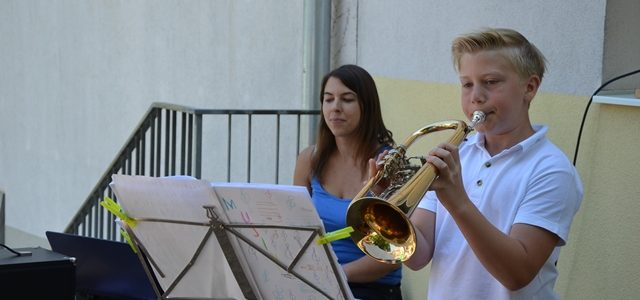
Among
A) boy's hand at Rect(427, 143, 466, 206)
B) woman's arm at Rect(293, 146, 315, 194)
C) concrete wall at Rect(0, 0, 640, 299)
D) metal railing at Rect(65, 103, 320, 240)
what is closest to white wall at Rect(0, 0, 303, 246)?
concrete wall at Rect(0, 0, 640, 299)

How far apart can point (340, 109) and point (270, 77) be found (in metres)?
2.95

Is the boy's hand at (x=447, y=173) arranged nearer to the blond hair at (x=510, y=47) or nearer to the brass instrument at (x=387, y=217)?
the brass instrument at (x=387, y=217)

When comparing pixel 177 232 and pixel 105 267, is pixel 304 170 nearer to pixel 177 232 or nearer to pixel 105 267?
pixel 105 267

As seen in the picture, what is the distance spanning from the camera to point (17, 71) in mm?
11836

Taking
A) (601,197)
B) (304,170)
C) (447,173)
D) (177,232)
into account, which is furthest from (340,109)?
(447,173)

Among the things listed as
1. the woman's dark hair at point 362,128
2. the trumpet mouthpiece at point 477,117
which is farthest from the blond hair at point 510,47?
the woman's dark hair at point 362,128

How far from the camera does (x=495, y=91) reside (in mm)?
2727

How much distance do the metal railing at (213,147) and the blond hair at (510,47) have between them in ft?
10.6

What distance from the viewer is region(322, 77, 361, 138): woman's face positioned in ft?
14.5

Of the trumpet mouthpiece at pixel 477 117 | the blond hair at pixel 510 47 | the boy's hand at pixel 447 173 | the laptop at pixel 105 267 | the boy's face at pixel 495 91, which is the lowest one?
the laptop at pixel 105 267

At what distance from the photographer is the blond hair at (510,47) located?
2750 millimetres

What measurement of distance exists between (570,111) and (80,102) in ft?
22.8

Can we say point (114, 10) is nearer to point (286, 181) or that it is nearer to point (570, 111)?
point (286, 181)

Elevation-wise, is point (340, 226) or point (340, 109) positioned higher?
point (340, 109)
